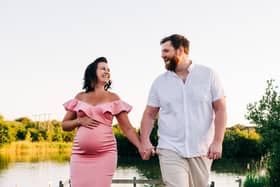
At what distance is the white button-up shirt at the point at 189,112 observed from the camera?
3633mm

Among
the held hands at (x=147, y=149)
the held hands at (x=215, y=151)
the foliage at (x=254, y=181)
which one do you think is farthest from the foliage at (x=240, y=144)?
the held hands at (x=215, y=151)

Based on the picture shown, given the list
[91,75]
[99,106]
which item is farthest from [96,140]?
[91,75]

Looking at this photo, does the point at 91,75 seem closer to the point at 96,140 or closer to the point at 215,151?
the point at 96,140

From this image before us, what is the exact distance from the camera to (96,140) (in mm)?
4184

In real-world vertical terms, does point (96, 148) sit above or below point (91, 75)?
below

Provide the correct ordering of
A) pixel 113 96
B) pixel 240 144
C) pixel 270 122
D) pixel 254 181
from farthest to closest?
pixel 240 144, pixel 254 181, pixel 270 122, pixel 113 96

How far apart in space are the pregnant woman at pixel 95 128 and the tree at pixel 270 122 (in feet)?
22.0

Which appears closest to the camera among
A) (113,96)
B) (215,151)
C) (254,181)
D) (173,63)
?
(215,151)

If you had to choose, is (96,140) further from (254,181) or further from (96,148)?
(254,181)

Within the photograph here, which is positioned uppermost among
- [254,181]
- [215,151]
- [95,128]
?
[95,128]

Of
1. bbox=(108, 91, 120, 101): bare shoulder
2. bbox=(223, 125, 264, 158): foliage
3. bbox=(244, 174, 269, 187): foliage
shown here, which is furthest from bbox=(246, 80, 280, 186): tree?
bbox=(223, 125, 264, 158): foliage

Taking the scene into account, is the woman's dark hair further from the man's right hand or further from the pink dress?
the man's right hand

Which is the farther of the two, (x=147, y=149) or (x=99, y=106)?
(x=99, y=106)

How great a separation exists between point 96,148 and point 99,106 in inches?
11.9
